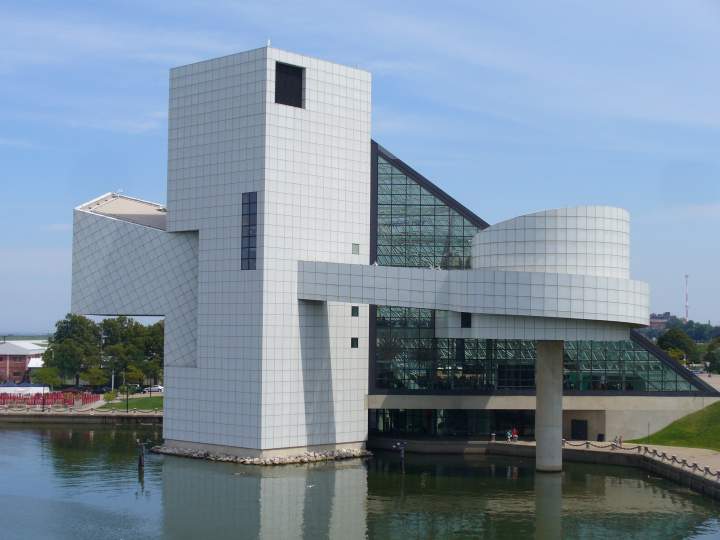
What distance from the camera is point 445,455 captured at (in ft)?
274

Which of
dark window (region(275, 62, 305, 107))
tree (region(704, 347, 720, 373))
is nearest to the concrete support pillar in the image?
dark window (region(275, 62, 305, 107))

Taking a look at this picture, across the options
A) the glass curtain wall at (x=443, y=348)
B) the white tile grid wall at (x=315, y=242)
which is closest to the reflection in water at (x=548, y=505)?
the glass curtain wall at (x=443, y=348)

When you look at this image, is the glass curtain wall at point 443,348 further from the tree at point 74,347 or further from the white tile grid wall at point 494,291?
the tree at point 74,347

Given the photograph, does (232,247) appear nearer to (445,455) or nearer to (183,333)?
(183,333)

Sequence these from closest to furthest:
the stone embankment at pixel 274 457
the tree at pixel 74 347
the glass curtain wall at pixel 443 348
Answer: the stone embankment at pixel 274 457, the glass curtain wall at pixel 443 348, the tree at pixel 74 347

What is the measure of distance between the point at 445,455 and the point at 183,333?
2336 cm

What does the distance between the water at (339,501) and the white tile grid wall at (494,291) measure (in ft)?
39.1

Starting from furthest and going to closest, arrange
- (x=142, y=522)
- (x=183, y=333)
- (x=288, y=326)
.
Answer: (x=183, y=333), (x=288, y=326), (x=142, y=522)

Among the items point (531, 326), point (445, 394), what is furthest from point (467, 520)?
point (445, 394)

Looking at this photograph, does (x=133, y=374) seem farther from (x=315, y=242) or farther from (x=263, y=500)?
(x=263, y=500)

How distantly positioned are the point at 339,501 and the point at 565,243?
24.0 metres

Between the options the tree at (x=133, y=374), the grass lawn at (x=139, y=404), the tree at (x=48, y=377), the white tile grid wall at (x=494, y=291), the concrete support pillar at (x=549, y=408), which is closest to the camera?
the white tile grid wall at (x=494, y=291)

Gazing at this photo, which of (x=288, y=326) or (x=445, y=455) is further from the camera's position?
(x=445, y=455)

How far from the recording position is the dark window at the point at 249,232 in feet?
251
